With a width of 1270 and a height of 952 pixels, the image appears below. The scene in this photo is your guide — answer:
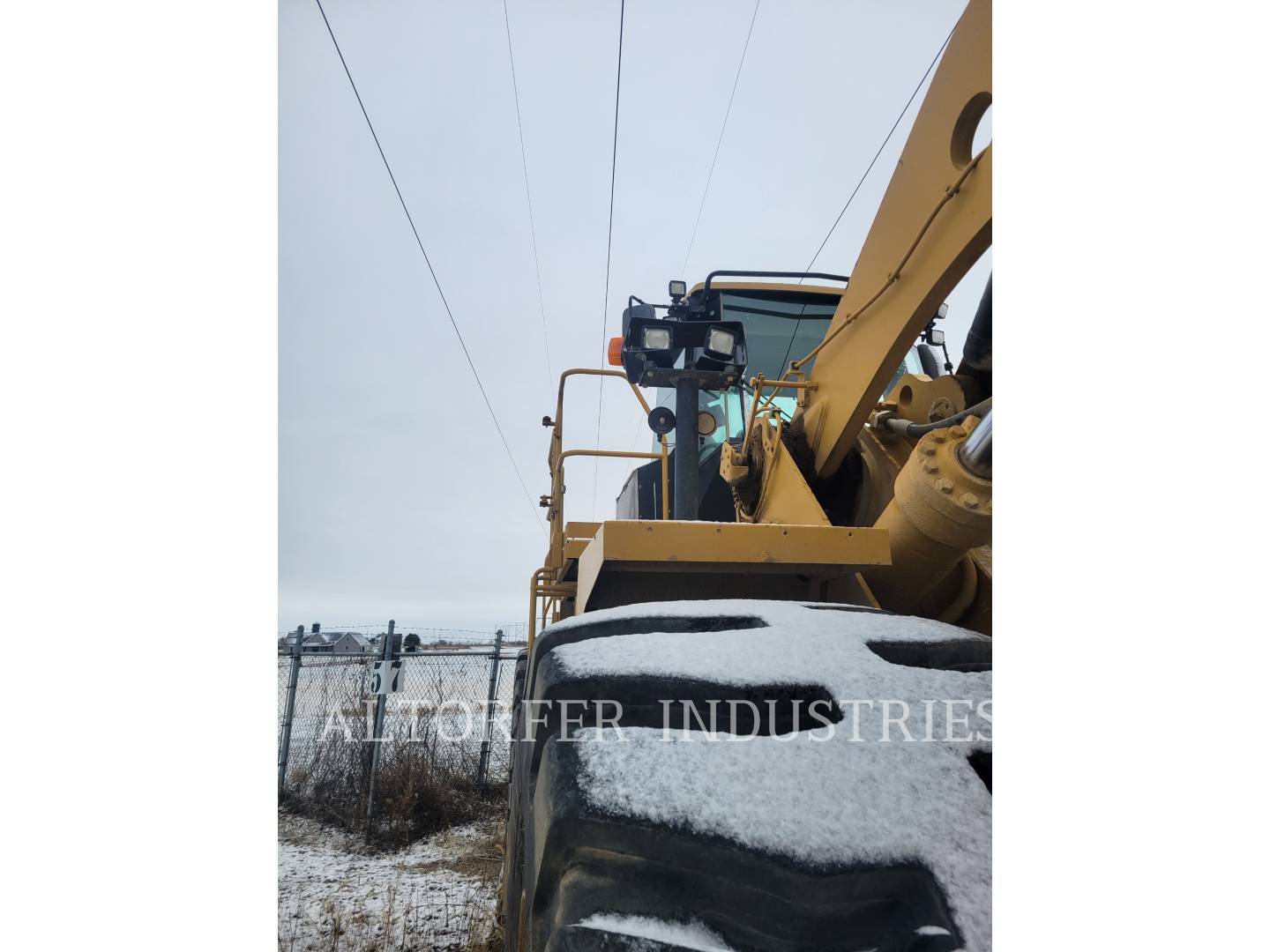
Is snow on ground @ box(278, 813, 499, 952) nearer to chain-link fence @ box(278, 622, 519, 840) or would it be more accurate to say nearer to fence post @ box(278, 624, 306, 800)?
chain-link fence @ box(278, 622, 519, 840)

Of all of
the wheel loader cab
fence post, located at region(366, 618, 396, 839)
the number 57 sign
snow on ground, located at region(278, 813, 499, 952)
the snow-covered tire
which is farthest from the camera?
the number 57 sign

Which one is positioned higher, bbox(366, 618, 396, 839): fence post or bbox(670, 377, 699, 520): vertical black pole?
bbox(670, 377, 699, 520): vertical black pole

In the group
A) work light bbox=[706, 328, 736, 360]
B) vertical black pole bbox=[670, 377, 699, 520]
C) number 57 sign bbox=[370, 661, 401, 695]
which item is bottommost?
number 57 sign bbox=[370, 661, 401, 695]

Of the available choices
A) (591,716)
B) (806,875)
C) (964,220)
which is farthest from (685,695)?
(964,220)

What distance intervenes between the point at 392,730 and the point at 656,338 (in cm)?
513

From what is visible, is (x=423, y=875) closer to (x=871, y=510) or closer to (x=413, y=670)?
(x=413, y=670)

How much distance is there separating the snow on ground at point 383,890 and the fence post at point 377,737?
10.3 inches

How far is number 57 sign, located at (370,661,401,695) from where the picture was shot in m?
5.77

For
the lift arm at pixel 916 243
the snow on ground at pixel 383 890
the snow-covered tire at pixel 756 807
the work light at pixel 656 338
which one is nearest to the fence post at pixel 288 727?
the snow on ground at pixel 383 890

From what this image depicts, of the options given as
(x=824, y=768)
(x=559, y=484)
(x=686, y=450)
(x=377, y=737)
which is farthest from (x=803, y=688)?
(x=377, y=737)

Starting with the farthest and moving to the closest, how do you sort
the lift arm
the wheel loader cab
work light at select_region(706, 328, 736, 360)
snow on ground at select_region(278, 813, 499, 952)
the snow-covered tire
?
snow on ground at select_region(278, 813, 499, 952) → the wheel loader cab → work light at select_region(706, 328, 736, 360) → the lift arm → the snow-covered tire

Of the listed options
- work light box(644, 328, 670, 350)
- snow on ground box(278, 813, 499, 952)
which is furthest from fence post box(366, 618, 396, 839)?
work light box(644, 328, 670, 350)

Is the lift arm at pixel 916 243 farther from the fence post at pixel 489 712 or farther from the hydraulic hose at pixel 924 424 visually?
the fence post at pixel 489 712

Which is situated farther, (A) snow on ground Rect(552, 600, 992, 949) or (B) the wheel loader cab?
(B) the wheel loader cab
